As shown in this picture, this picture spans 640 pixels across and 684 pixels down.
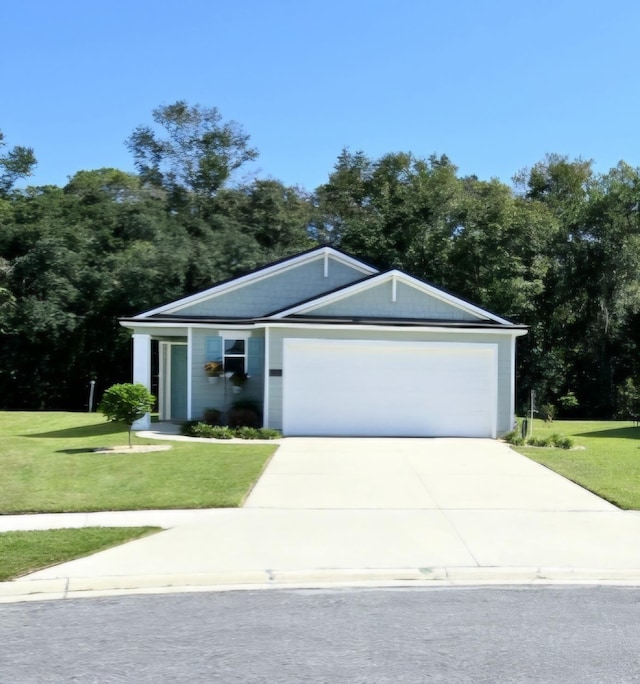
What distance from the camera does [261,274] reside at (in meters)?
20.7

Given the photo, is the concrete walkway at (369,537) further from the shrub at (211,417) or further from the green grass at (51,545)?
the shrub at (211,417)

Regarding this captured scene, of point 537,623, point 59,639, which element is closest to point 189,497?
point 59,639

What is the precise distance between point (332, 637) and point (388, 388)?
13109 mm

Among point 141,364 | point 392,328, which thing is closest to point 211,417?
point 141,364

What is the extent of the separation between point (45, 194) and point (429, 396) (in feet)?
94.2

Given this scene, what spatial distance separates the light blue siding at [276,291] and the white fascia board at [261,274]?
98 millimetres

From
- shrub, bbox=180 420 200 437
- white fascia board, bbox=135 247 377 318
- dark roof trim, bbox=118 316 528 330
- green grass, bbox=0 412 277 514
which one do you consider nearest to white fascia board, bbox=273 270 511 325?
dark roof trim, bbox=118 316 528 330

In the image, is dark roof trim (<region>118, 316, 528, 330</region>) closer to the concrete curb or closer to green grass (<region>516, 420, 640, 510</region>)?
green grass (<region>516, 420, 640, 510</region>)

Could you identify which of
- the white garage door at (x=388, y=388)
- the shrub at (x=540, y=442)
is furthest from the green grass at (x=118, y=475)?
the shrub at (x=540, y=442)

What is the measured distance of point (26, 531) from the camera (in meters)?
7.64

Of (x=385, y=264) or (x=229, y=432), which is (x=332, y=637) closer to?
(x=229, y=432)

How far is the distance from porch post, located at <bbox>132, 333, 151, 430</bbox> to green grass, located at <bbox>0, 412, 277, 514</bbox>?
54.0 inches

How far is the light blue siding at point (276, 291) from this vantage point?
20391 mm

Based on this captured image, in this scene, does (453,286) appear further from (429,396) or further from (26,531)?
(26,531)
